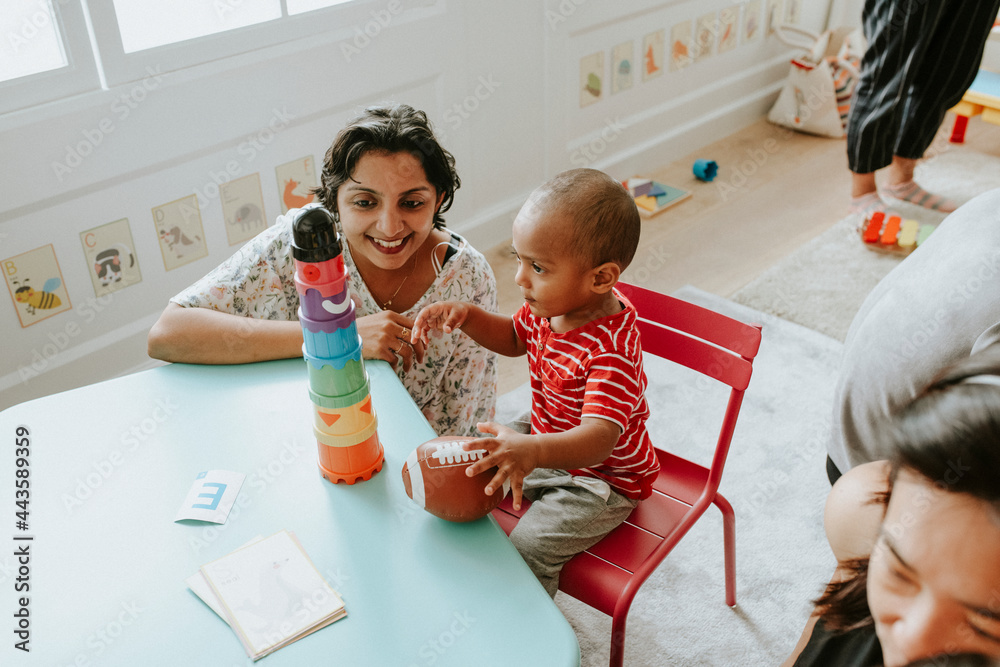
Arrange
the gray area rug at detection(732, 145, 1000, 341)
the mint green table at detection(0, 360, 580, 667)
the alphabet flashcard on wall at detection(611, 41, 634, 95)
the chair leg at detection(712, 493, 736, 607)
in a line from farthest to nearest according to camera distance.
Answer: the alphabet flashcard on wall at detection(611, 41, 634, 95) < the gray area rug at detection(732, 145, 1000, 341) < the chair leg at detection(712, 493, 736, 607) < the mint green table at detection(0, 360, 580, 667)

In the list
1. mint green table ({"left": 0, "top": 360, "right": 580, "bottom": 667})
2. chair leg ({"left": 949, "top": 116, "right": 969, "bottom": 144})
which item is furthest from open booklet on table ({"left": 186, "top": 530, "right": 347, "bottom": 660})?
chair leg ({"left": 949, "top": 116, "right": 969, "bottom": 144})

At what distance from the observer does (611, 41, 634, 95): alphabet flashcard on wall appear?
3357mm

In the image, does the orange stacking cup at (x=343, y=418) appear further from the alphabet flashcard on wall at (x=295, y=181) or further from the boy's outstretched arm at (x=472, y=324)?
the alphabet flashcard on wall at (x=295, y=181)

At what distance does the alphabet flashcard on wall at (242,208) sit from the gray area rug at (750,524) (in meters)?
0.96

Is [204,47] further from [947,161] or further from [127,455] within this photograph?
[947,161]

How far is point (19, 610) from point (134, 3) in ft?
5.45

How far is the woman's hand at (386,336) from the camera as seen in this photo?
132cm

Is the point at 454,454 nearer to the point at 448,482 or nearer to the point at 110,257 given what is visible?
the point at 448,482

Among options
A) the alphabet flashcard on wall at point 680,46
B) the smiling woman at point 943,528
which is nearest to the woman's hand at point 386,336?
the smiling woman at point 943,528

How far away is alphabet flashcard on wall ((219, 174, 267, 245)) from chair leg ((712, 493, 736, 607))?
1.61m

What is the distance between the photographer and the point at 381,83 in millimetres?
2553

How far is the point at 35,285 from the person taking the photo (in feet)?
6.86

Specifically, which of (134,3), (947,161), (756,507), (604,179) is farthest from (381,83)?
(947,161)

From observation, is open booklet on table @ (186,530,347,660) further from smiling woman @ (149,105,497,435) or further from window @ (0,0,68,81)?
window @ (0,0,68,81)
